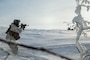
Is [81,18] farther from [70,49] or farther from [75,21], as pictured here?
[70,49]

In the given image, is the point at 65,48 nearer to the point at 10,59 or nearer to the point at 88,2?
the point at 10,59

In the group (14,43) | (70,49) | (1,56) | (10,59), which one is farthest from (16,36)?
(14,43)

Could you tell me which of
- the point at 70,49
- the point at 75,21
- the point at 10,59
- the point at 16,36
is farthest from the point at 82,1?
the point at 70,49

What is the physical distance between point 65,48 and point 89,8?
12906 millimetres

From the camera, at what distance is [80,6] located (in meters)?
2.46

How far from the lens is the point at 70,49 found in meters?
15.1

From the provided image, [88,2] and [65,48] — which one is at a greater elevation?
[88,2]

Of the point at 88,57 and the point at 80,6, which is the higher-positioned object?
the point at 80,6

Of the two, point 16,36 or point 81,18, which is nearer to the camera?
point 81,18

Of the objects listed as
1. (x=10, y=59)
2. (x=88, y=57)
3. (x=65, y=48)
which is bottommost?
(x=65, y=48)

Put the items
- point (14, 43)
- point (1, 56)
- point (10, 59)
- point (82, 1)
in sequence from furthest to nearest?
point (1, 56) → point (10, 59) → point (82, 1) → point (14, 43)

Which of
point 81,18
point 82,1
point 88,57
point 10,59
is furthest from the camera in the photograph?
point 10,59

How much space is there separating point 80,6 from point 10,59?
8.14m

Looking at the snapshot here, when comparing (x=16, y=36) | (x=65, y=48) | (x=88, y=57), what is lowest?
(x=65, y=48)
